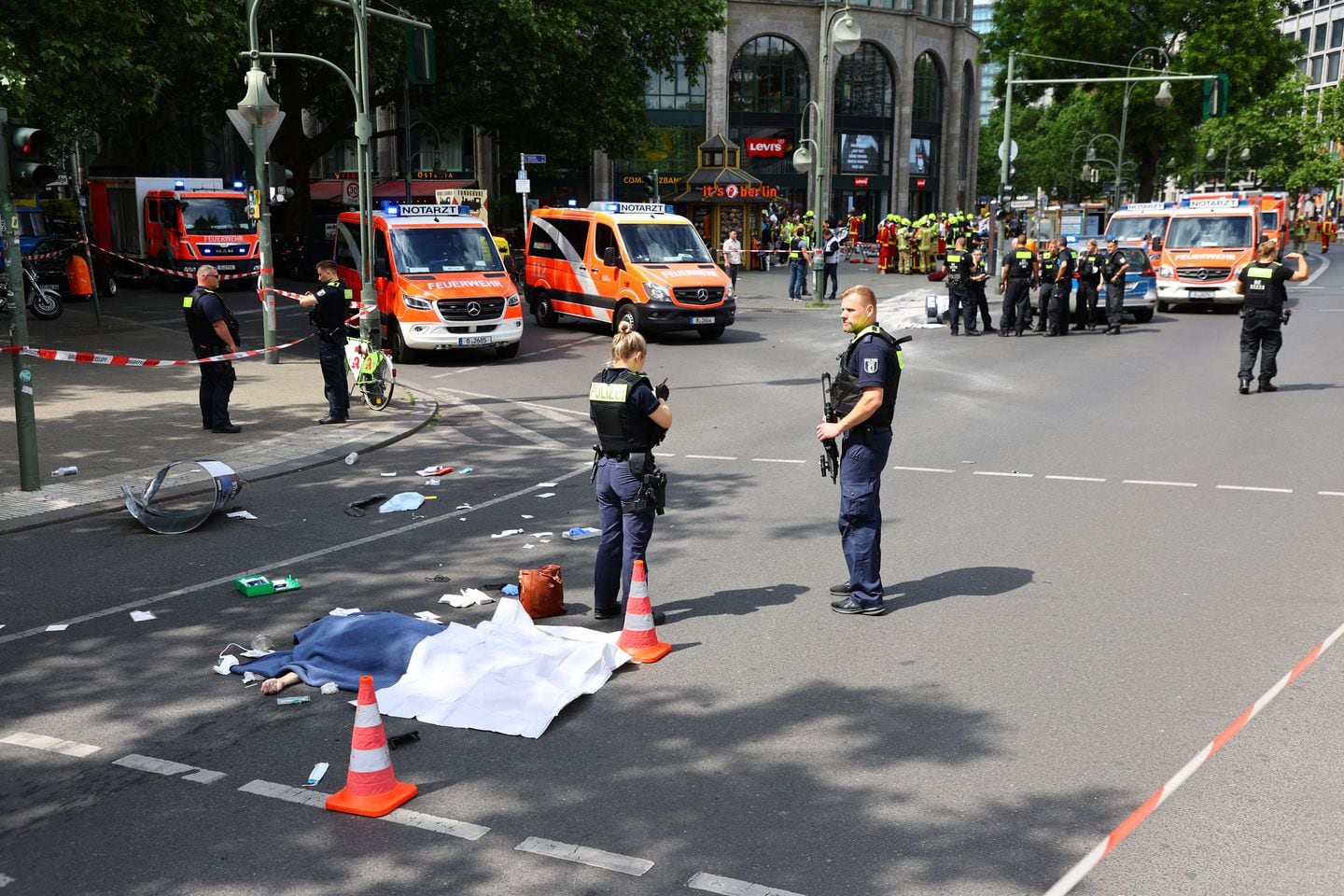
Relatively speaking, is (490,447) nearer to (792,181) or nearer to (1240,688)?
(1240,688)

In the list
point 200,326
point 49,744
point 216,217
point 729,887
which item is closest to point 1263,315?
point 200,326

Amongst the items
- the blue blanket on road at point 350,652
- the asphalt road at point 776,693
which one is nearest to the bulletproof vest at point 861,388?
the asphalt road at point 776,693

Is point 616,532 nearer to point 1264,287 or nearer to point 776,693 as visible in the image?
point 776,693

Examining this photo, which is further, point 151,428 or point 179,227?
point 179,227

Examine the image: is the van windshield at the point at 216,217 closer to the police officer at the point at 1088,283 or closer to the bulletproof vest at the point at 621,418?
the police officer at the point at 1088,283

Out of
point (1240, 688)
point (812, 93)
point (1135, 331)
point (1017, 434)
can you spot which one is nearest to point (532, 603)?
point (1240, 688)

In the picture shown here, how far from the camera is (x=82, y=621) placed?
22.8 ft

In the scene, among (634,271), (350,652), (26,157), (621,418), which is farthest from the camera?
(634,271)

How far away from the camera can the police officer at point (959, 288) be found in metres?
22.1

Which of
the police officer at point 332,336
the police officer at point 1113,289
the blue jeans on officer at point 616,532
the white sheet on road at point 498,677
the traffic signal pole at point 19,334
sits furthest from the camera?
the police officer at point 1113,289

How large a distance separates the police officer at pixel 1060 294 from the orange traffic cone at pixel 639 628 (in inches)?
689

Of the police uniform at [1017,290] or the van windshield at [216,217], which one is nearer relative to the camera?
the police uniform at [1017,290]

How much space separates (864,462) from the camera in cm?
704

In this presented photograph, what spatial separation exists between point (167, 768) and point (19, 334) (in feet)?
19.7
